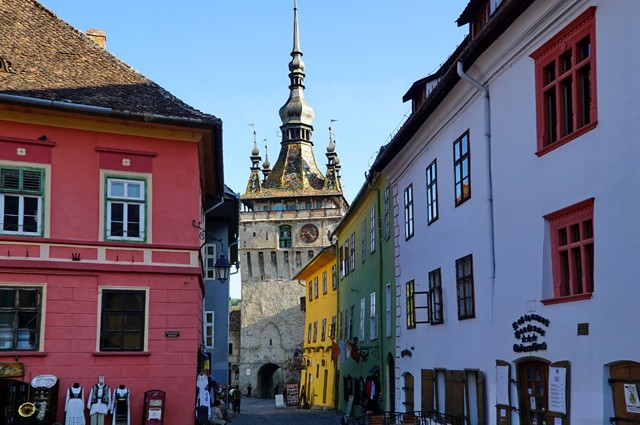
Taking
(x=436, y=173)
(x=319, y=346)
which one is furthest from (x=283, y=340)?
(x=436, y=173)

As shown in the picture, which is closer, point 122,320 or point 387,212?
point 122,320

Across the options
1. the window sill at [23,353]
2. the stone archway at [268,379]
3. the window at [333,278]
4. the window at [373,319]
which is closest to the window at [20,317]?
the window sill at [23,353]

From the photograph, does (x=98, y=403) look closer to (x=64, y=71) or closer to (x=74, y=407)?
(x=74, y=407)

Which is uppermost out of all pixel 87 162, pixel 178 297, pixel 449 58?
pixel 449 58

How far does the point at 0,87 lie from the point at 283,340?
6996 centimetres

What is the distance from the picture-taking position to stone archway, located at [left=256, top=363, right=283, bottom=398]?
85.6 m

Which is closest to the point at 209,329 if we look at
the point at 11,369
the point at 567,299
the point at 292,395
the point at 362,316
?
the point at 362,316

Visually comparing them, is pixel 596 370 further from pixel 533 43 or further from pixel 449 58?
pixel 449 58

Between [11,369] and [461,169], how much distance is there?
9.69 metres

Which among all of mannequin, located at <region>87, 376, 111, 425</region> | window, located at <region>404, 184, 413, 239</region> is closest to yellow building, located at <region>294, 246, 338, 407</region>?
window, located at <region>404, 184, 413, 239</region>

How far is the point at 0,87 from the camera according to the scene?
704 inches

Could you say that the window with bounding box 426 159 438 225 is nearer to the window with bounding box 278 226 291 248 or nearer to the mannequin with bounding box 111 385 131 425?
the mannequin with bounding box 111 385 131 425

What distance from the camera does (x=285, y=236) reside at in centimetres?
8975

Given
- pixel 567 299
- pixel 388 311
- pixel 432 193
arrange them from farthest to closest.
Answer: pixel 388 311, pixel 432 193, pixel 567 299
